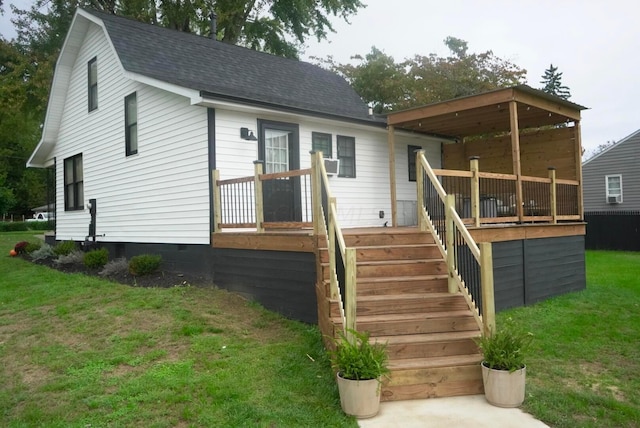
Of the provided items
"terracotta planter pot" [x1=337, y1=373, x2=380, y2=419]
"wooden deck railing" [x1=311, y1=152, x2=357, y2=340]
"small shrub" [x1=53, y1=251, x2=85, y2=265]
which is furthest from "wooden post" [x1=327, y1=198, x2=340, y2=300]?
"small shrub" [x1=53, y1=251, x2=85, y2=265]

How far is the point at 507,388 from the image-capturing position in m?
3.97

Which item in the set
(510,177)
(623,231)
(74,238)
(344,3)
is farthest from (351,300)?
(344,3)

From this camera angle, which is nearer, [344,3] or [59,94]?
[59,94]

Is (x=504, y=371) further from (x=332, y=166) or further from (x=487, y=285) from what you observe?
(x=332, y=166)

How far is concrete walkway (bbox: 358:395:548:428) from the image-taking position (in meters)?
3.66

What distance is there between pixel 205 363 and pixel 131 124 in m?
6.86

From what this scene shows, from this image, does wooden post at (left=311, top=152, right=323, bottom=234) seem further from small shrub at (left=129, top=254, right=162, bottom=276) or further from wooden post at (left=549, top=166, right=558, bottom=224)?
wooden post at (left=549, top=166, right=558, bottom=224)

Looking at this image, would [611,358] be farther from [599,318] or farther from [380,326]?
[380,326]

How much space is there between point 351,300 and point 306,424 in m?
1.11

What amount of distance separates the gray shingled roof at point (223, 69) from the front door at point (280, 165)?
0.57 meters

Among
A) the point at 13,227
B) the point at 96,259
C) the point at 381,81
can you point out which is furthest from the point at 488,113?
the point at 13,227

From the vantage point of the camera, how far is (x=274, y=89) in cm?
1035

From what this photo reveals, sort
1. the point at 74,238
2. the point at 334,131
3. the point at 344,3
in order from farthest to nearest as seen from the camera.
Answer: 1. the point at 344,3
2. the point at 74,238
3. the point at 334,131

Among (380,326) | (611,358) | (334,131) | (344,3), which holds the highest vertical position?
(344,3)
